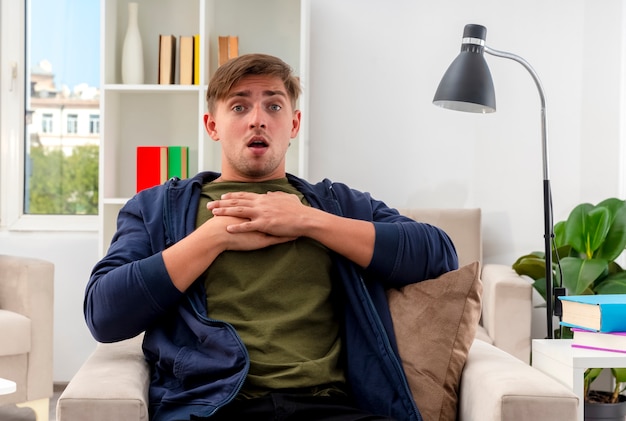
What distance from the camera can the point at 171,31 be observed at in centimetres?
397

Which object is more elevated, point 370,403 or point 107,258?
point 107,258

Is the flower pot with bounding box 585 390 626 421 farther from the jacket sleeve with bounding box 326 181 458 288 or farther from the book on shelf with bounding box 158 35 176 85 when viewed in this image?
the book on shelf with bounding box 158 35 176 85

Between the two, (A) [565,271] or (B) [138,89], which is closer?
(A) [565,271]

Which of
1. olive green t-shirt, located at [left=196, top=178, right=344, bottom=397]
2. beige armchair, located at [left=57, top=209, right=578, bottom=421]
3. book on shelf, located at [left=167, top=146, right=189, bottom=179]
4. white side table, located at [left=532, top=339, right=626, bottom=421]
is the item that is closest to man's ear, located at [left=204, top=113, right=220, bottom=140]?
olive green t-shirt, located at [left=196, top=178, right=344, bottom=397]

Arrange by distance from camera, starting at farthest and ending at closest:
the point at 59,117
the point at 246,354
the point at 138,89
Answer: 1. the point at 59,117
2. the point at 138,89
3. the point at 246,354

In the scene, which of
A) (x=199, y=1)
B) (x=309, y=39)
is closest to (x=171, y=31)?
(x=199, y=1)

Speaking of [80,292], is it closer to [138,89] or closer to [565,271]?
[138,89]

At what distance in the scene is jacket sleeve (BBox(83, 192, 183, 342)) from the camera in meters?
1.73

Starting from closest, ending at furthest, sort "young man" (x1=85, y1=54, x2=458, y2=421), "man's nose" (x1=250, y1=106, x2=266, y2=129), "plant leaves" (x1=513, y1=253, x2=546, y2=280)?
"young man" (x1=85, y1=54, x2=458, y2=421) → "man's nose" (x1=250, y1=106, x2=266, y2=129) → "plant leaves" (x1=513, y1=253, x2=546, y2=280)

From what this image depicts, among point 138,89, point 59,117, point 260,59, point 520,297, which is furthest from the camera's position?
point 59,117

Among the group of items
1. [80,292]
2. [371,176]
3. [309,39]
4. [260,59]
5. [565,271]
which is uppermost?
[309,39]

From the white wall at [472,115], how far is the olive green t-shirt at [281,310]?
2131mm

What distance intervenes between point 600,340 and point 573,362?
5.1 inches

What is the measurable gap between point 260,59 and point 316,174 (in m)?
2.05
